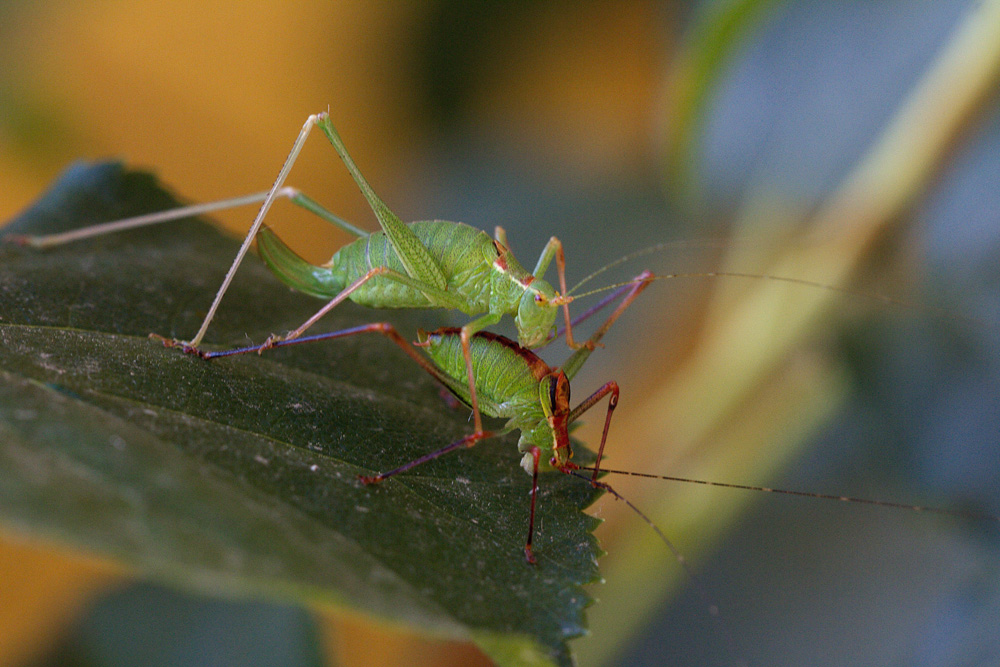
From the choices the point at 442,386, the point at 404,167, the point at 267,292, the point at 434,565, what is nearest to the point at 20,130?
the point at 404,167

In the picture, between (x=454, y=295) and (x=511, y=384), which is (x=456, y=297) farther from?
(x=511, y=384)

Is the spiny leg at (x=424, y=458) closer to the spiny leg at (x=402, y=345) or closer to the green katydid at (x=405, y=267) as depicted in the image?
the spiny leg at (x=402, y=345)

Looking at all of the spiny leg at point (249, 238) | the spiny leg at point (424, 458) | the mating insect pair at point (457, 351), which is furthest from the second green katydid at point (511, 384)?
the spiny leg at point (249, 238)

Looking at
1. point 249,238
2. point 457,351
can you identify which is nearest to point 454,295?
point 457,351

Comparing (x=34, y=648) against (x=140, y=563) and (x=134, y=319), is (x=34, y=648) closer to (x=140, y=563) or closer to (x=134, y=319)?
(x=134, y=319)

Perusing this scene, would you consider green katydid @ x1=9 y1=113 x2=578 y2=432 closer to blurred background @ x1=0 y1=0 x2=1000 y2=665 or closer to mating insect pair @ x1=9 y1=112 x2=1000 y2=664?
mating insect pair @ x1=9 y1=112 x2=1000 y2=664

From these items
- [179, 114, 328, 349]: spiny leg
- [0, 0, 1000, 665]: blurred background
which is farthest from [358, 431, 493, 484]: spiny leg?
[179, 114, 328, 349]: spiny leg
